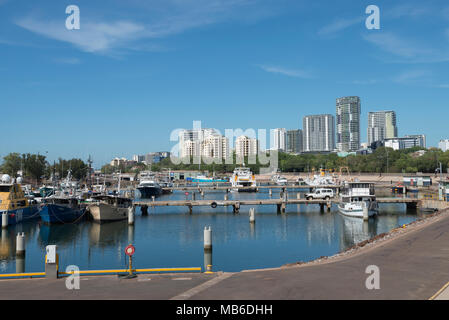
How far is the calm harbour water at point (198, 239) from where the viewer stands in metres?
34.1

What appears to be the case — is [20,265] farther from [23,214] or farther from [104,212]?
[23,214]

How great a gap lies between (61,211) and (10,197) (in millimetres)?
7125

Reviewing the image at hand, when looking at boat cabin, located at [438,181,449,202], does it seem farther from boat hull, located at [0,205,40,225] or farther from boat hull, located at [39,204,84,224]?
boat hull, located at [0,205,40,225]

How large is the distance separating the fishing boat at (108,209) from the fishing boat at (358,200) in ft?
111

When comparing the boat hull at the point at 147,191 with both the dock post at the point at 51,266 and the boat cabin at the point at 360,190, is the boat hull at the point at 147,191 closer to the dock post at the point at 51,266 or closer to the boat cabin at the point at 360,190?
the boat cabin at the point at 360,190

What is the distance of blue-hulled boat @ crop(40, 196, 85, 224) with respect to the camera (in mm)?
55906

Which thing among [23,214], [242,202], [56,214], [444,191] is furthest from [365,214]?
[23,214]
